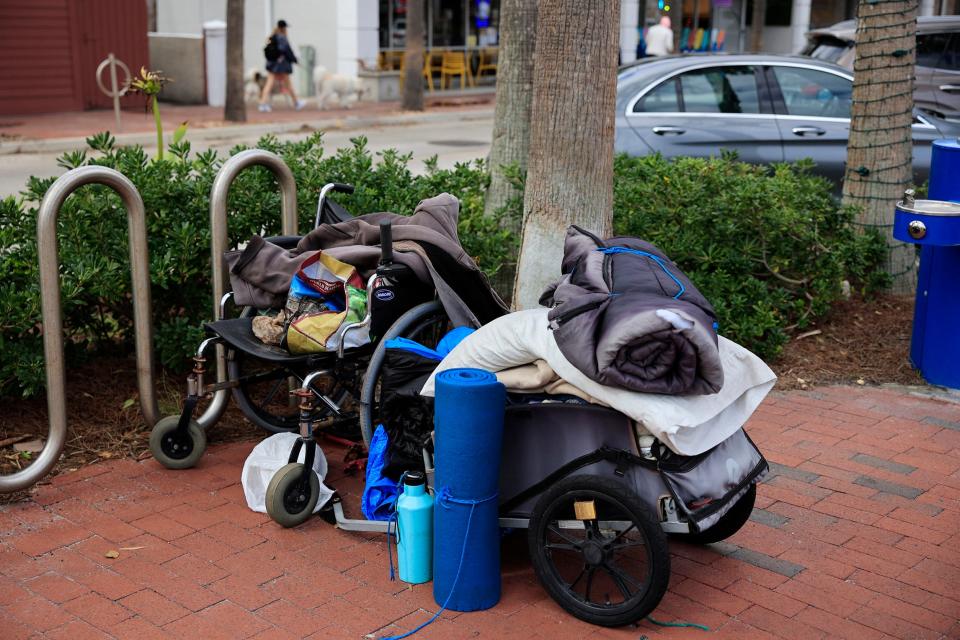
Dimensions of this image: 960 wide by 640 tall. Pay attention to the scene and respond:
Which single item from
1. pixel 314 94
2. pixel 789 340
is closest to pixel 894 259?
pixel 789 340

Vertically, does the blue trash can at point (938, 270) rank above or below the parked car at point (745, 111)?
below

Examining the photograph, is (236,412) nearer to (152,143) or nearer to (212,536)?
(212,536)

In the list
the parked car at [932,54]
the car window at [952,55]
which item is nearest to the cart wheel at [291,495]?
the parked car at [932,54]

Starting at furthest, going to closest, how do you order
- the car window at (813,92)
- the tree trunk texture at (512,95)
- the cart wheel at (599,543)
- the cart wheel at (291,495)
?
the car window at (813,92)
the tree trunk texture at (512,95)
the cart wheel at (291,495)
the cart wheel at (599,543)

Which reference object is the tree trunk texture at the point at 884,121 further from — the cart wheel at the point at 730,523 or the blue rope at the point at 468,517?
the blue rope at the point at 468,517

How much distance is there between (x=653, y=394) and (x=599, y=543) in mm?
538

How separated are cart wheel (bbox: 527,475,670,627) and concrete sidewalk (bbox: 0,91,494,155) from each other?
1440cm

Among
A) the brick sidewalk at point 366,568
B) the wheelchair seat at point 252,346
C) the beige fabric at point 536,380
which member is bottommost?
the brick sidewalk at point 366,568

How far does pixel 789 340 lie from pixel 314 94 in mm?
20103

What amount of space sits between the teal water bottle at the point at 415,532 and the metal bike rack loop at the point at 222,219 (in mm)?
1402

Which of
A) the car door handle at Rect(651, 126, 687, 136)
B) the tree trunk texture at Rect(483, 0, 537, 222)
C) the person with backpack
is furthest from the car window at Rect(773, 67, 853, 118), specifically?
the person with backpack

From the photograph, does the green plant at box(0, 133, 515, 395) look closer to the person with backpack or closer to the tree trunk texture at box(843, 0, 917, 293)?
the tree trunk texture at box(843, 0, 917, 293)

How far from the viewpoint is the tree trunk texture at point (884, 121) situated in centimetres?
740

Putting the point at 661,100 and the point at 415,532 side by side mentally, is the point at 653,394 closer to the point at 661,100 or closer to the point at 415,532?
the point at 415,532
